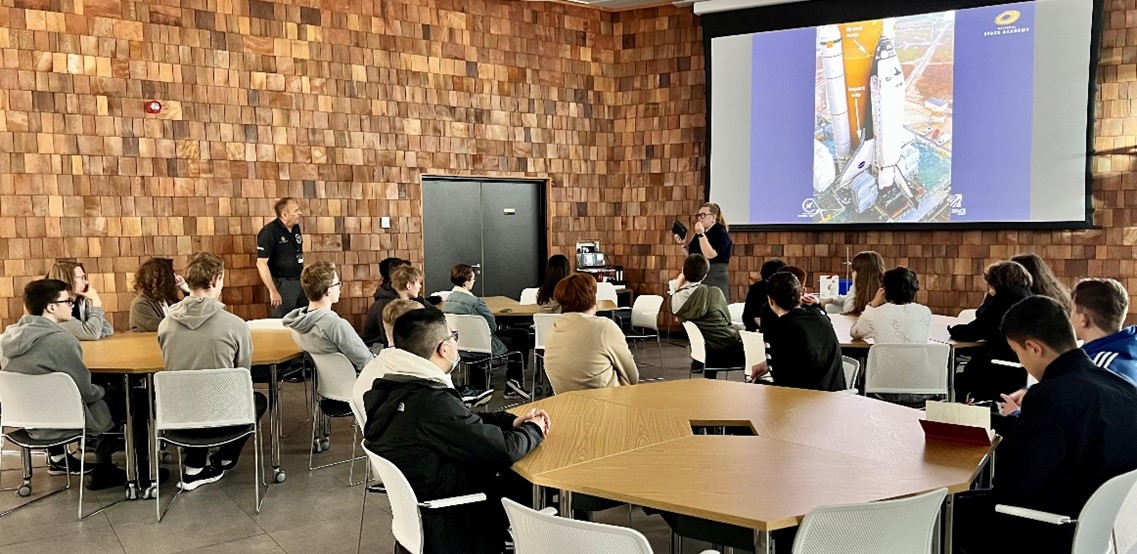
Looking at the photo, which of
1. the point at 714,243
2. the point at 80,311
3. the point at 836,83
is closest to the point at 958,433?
the point at 80,311

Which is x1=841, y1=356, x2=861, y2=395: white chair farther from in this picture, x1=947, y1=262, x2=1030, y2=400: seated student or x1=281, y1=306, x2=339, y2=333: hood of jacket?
x1=281, y1=306, x2=339, y2=333: hood of jacket

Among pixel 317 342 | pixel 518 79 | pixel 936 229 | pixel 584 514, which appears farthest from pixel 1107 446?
pixel 518 79

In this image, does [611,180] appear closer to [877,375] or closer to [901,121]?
[901,121]

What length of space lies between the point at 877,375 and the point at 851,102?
4900 millimetres

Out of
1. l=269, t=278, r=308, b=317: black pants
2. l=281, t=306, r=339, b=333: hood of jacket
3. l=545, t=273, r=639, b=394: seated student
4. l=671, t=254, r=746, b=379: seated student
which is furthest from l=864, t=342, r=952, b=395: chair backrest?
l=269, t=278, r=308, b=317: black pants

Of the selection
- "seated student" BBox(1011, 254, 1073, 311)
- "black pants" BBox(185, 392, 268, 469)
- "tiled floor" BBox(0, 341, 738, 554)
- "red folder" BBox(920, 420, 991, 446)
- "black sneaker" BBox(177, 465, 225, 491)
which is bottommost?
"tiled floor" BBox(0, 341, 738, 554)

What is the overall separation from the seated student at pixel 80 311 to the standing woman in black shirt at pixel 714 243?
516 cm

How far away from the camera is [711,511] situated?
8.27ft

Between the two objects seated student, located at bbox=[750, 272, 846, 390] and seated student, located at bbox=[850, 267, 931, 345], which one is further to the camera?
seated student, located at bbox=[850, 267, 931, 345]

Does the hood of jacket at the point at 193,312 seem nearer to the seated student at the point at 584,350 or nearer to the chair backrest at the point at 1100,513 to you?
the seated student at the point at 584,350

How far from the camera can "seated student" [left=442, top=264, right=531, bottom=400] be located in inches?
271

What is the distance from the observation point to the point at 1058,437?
2738mm

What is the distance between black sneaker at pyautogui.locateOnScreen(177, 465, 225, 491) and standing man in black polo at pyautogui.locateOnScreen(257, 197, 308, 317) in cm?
333

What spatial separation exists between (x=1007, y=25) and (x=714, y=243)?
11.8 feet
